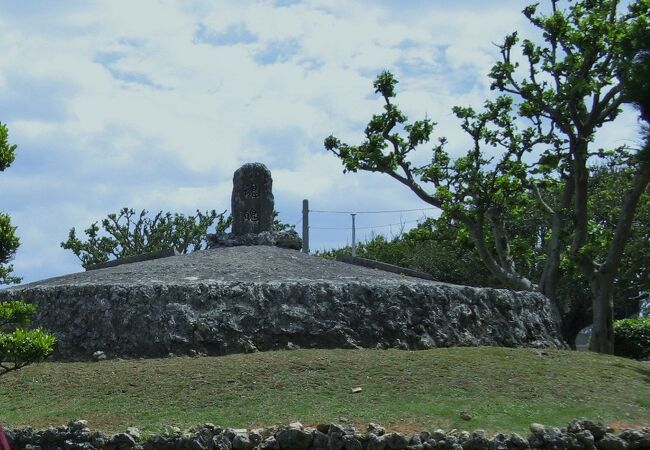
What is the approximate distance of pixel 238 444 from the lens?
10.6 meters

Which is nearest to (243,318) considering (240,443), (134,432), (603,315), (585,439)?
(134,432)

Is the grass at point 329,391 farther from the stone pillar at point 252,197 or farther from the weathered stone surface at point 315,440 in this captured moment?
the stone pillar at point 252,197

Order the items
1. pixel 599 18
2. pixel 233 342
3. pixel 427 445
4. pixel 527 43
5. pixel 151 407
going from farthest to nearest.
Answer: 1. pixel 527 43
2. pixel 599 18
3. pixel 233 342
4. pixel 151 407
5. pixel 427 445

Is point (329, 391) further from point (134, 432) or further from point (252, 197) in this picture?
point (252, 197)

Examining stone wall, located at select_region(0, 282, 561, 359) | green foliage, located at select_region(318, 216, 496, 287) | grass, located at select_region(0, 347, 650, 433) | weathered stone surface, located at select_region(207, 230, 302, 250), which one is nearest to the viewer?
grass, located at select_region(0, 347, 650, 433)

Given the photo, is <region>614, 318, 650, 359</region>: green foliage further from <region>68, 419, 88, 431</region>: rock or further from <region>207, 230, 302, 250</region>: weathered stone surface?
<region>68, 419, 88, 431</region>: rock

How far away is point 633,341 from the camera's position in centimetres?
2670

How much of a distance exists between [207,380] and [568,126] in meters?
13.4

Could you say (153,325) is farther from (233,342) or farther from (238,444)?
(238,444)

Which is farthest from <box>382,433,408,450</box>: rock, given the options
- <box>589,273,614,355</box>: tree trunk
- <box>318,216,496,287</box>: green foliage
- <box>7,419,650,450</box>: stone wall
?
<box>318,216,496,287</box>: green foliage

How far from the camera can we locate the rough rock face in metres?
14.0

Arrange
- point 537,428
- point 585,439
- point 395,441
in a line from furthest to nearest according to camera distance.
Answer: point 585,439 < point 537,428 < point 395,441

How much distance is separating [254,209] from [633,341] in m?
13.3

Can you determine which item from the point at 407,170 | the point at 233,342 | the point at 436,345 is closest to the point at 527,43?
the point at 407,170
